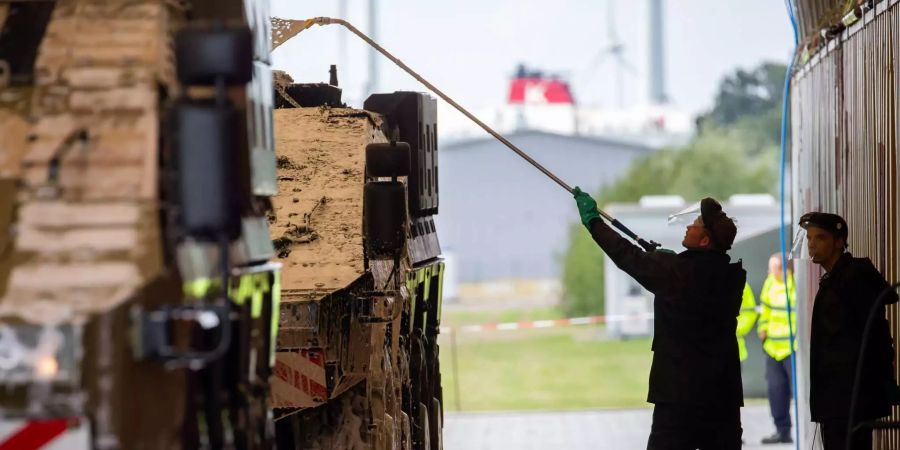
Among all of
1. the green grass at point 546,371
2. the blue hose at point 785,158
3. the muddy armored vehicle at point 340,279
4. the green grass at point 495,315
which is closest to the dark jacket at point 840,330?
the muddy armored vehicle at point 340,279

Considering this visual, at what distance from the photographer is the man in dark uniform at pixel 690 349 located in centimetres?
856

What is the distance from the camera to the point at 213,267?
5.44 m

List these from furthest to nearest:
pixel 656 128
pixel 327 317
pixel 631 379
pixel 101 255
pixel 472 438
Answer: pixel 656 128 → pixel 631 379 → pixel 472 438 → pixel 327 317 → pixel 101 255

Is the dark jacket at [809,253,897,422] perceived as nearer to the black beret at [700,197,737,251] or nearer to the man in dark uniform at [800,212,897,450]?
the man in dark uniform at [800,212,897,450]

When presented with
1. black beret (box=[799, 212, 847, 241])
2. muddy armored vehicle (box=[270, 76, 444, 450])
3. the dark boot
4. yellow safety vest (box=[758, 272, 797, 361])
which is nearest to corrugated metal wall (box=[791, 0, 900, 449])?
black beret (box=[799, 212, 847, 241])

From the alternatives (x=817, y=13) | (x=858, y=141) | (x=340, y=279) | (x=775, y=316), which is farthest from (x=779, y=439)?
(x=340, y=279)

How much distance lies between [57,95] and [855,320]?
14.2ft

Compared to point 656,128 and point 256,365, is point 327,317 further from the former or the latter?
point 656,128

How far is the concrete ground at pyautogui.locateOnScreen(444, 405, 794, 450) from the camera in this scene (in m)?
16.5

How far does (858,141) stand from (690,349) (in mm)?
1967

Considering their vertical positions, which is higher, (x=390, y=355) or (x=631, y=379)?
(x=390, y=355)

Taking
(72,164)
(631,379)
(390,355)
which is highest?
(72,164)

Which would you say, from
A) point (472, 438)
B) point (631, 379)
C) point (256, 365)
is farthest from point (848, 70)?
point (631, 379)

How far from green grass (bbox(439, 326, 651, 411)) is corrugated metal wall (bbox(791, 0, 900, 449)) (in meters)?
13.6
